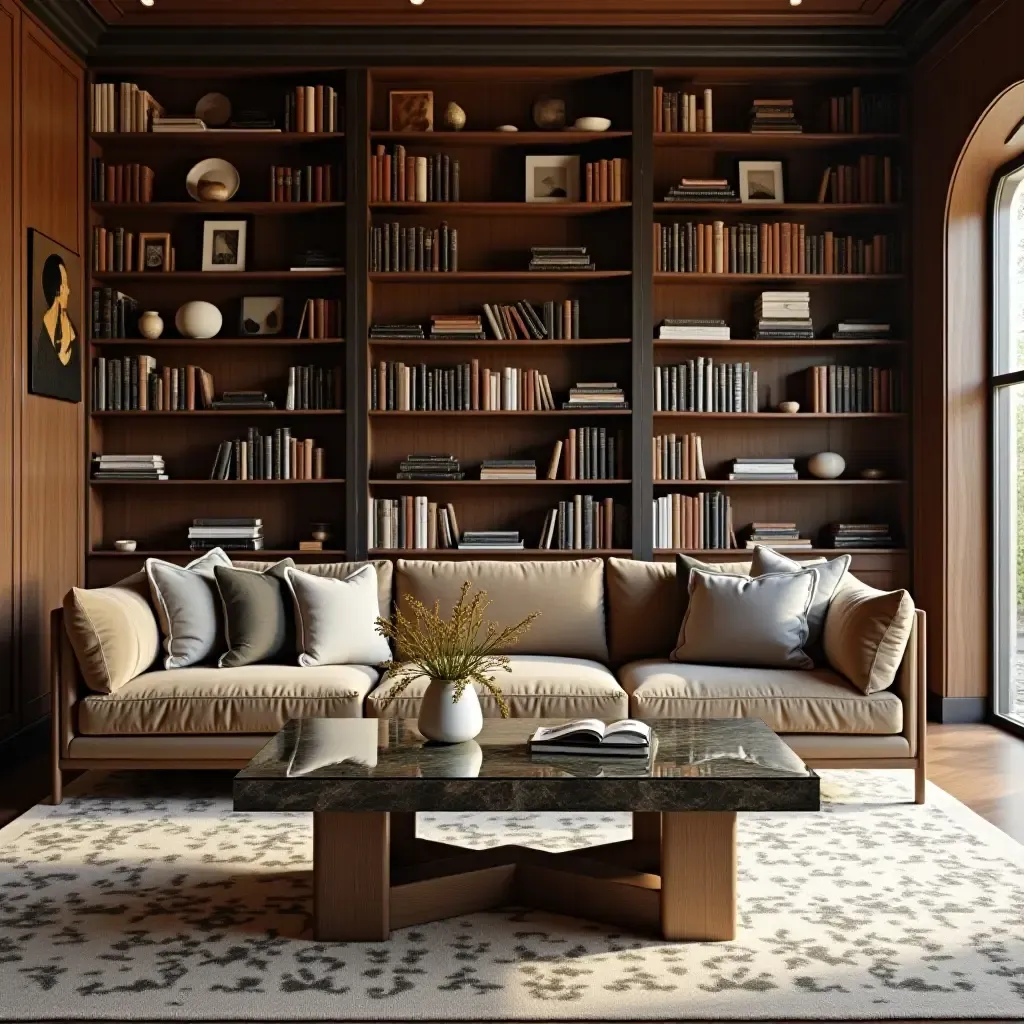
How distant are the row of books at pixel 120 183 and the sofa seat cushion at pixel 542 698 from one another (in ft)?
10.3

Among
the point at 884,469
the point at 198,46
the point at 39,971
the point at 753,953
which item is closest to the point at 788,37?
the point at 884,469

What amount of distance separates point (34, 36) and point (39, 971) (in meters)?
4.21

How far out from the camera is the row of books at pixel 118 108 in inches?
239

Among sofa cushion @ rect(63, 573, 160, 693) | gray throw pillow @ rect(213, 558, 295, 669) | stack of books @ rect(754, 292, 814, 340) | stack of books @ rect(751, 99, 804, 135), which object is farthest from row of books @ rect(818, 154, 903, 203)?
sofa cushion @ rect(63, 573, 160, 693)

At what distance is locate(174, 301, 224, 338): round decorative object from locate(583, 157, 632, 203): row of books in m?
1.99

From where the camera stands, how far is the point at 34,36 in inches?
212

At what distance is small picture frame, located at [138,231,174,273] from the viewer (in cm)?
620

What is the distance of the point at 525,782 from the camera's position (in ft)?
9.64

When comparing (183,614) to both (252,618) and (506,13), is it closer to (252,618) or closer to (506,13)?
(252,618)

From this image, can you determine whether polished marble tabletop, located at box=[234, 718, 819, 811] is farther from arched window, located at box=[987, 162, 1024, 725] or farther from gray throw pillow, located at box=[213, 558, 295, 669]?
arched window, located at box=[987, 162, 1024, 725]

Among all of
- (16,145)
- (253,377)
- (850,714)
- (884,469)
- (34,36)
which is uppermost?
(34,36)

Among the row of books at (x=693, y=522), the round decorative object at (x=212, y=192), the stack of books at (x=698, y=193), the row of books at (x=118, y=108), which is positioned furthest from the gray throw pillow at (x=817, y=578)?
the row of books at (x=118, y=108)

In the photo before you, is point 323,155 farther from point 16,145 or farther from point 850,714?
point 850,714

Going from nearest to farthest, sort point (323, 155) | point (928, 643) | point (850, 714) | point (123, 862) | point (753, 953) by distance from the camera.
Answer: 1. point (753, 953)
2. point (123, 862)
3. point (850, 714)
4. point (928, 643)
5. point (323, 155)
